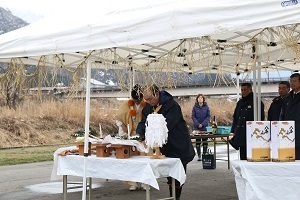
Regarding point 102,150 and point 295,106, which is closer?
point 295,106

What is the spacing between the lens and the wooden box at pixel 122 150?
19.7ft

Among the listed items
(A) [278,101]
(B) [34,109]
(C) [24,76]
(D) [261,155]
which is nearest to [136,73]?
(C) [24,76]

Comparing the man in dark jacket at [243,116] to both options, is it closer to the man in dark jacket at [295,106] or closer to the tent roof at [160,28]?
the tent roof at [160,28]

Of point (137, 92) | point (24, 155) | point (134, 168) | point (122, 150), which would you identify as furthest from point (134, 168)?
point (24, 155)

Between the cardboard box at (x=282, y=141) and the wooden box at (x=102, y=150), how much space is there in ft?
7.80

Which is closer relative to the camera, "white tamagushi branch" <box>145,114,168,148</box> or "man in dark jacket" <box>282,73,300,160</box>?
"man in dark jacket" <box>282,73,300,160</box>

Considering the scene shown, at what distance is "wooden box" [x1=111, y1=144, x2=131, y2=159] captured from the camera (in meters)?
6.01

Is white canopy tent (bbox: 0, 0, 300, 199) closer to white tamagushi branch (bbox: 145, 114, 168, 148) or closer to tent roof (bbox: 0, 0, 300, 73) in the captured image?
tent roof (bbox: 0, 0, 300, 73)

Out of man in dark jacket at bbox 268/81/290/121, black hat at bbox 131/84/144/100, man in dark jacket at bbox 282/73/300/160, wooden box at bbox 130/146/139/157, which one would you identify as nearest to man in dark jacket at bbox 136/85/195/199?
wooden box at bbox 130/146/139/157

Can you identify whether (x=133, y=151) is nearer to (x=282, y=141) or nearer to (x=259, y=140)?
(x=259, y=140)

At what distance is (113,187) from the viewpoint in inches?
348

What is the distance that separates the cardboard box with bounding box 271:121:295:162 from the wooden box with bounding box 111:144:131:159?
79.8 inches

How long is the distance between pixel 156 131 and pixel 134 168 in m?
0.54

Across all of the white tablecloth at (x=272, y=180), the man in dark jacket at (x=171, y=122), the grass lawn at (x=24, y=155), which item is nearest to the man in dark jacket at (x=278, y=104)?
the man in dark jacket at (x=171, y=122)
